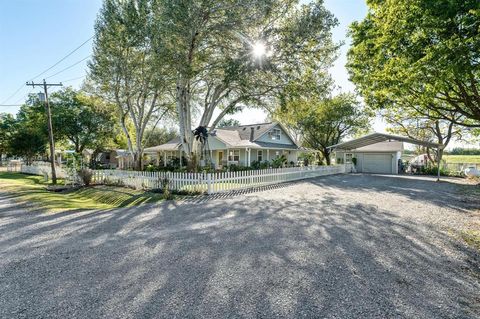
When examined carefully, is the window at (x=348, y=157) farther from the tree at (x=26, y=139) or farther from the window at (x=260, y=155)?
the tree at (x=26, y=139)

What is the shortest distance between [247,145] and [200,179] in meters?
11.4

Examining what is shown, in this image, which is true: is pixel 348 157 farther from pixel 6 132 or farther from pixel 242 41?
pixel 6 132

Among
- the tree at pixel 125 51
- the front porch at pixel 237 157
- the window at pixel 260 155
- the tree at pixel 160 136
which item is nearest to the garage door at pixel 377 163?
the front porch at pixel 237 157

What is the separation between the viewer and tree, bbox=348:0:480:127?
25.4ft

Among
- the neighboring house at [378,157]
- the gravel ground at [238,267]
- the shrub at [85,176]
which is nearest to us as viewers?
the gravel ground at [238,267]

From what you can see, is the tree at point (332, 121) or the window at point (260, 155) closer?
the window at point (260, 155)

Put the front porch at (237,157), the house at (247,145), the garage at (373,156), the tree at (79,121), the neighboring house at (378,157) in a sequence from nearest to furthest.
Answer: the house at (247,145) < the front porch at (237,157) < the garage at (373,156) < the neighboring house at (378,157) < the tree at (79,121)

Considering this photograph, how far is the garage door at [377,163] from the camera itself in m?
27.5

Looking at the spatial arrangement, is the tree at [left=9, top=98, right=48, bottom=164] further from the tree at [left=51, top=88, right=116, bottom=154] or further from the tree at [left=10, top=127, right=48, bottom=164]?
the tree at [left=51, top=88, right=116, bottom=154]

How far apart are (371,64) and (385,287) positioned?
12538mm

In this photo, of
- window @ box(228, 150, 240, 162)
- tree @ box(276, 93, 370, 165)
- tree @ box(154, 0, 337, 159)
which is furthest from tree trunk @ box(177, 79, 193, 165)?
tree @ box(276, 93, 370, 165)

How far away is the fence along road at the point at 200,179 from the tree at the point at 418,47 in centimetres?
728

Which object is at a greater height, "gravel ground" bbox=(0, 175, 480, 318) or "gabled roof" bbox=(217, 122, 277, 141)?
"gabled roof" bbox=(217, 122, 277, 141)

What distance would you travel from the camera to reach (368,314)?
2.78 m
